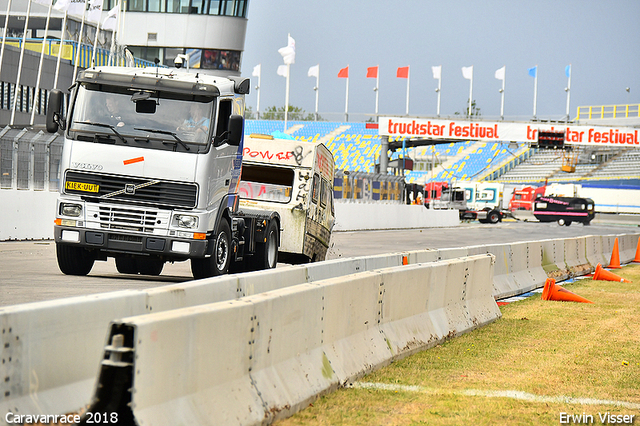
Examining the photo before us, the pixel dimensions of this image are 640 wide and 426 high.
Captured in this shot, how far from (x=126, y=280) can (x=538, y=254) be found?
808 centimetres

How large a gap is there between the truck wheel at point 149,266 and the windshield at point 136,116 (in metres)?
3.53

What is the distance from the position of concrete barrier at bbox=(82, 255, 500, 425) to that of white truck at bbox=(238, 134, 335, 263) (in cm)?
769

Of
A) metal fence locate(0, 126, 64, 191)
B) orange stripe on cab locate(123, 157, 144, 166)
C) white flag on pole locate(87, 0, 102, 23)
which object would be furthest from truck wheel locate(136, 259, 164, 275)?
white flag on pole locate(87, 0, 102, 23)

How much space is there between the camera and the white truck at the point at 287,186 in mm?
17234

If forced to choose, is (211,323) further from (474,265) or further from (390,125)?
(390,125)

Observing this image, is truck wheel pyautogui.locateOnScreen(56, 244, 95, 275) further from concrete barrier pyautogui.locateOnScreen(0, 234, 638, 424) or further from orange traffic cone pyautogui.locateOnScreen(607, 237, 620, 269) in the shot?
orange traffic cone pyautogui.locateOnScreen(607, 237, 620, 269)

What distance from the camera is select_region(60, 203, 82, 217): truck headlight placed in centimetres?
1273

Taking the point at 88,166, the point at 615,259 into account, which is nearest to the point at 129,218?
the point at 88,166

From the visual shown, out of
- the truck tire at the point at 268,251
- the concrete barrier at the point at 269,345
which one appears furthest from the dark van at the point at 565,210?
the concrete barrier at the point at 269,345

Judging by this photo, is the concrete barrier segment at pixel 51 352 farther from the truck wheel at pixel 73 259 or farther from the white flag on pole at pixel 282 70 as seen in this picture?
the white flag on pole at pixel 282 70

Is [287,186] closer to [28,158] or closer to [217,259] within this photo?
[217,259]

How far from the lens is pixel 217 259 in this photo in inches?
532

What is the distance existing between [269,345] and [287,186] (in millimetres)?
11655

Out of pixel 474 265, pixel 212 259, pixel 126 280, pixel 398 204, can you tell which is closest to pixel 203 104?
pixel 212 259
